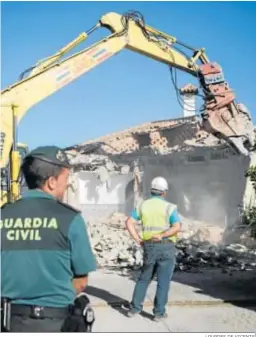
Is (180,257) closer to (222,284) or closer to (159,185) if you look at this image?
(222,284)

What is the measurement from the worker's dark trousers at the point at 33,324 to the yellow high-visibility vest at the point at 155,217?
3101 mm

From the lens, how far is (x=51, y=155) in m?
2.72

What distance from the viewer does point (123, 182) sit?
23.4m

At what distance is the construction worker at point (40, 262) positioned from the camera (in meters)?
2.57

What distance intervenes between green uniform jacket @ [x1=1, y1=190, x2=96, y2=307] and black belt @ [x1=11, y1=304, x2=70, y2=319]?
2 cm

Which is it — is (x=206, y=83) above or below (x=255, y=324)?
above

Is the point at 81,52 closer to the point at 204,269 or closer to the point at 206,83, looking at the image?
the point at 206,83

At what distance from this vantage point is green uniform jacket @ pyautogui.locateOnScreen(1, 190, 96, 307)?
2.57 metres

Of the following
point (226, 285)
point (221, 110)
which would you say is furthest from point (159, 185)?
point (221, 110)

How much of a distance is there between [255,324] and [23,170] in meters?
3.67

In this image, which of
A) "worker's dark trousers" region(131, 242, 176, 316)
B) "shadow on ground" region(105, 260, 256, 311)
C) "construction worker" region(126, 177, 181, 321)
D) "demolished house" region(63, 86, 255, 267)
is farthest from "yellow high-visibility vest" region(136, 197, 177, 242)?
"demolished house" region(63, 86, 255, 267)

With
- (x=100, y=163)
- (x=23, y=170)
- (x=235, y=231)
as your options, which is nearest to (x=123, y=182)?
(x=100, y=163)

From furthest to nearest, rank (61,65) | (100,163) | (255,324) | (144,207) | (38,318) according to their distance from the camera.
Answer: (100,163), (61,65), (144,207), (255,324), (38,318)

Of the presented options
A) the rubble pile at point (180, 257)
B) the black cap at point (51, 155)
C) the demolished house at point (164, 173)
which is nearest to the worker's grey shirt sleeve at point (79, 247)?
the black cap at point (51, 155)
